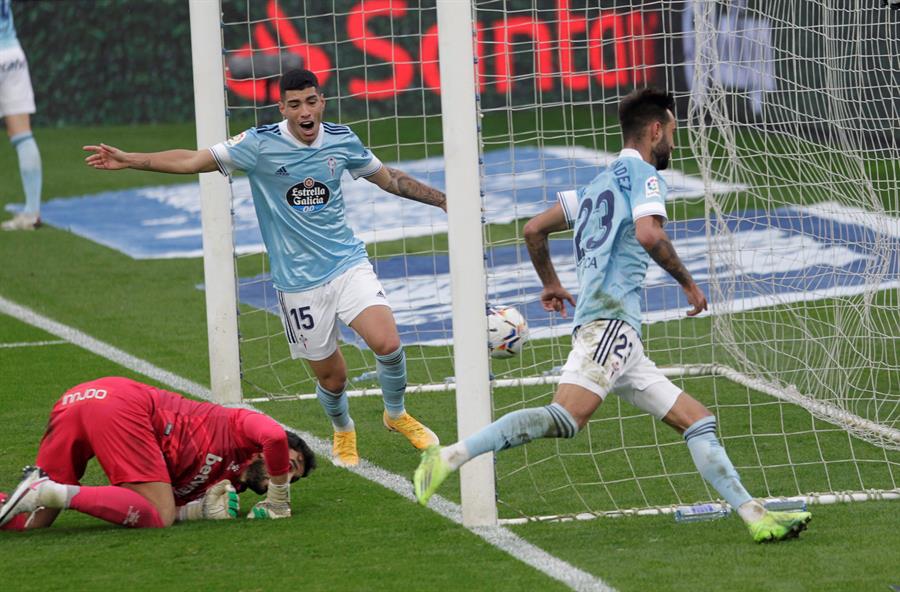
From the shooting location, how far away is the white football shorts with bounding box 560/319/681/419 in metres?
5.82

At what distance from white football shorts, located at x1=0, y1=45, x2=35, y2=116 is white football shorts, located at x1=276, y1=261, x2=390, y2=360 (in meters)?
8.51

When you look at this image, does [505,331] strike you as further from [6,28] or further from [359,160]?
[6,28]

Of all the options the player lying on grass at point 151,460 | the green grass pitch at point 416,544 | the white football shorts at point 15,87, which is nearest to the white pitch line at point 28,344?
the green grass pitch at point 416,544

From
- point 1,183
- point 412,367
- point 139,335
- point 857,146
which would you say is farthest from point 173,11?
point 857,146

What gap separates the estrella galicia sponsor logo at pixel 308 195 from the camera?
740 cm

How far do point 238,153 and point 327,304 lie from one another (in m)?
0.91

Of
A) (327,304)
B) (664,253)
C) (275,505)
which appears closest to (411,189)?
(327,304)

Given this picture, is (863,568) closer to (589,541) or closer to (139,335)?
(589,541)

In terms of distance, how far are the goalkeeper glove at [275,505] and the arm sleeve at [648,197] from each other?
6.75 feet

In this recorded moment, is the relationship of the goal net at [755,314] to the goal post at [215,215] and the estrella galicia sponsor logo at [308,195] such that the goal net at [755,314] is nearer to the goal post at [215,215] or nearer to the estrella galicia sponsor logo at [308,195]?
the goal post at [215,215]

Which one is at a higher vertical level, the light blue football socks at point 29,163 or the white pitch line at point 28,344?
the light blue football socks at point 29,163

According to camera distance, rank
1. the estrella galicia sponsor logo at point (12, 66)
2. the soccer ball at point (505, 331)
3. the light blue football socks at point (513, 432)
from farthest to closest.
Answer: the estrella galicia sponsor logo at point (12, 66)
the soccer ball at point (505, 331)
the light blue football socks at point (513, 432)

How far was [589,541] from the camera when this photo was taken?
6.06 meters

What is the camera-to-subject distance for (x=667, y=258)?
5609 millimetres
